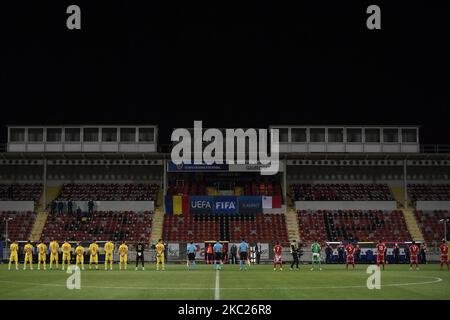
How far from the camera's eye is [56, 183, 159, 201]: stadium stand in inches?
2800

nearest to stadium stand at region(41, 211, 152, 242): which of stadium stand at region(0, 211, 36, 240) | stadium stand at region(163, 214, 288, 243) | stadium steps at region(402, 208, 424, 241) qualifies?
stadium stand at region(0, 211, 36, 240)

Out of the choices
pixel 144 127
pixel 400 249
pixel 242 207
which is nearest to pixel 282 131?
pixel 242 207

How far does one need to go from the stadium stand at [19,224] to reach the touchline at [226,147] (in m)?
14.9

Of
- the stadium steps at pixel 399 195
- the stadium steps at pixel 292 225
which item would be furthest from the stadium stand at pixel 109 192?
the stadium steps at pixel 399 195

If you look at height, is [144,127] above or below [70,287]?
above

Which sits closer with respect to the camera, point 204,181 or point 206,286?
point 206,286

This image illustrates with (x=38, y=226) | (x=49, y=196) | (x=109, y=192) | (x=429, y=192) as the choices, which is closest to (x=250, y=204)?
(x=109, y=192)

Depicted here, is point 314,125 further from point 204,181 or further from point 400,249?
point 400,249

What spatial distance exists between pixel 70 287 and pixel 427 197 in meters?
51.1

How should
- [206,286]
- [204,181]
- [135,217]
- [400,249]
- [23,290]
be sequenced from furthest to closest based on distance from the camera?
[204,181] < [135,217] < [400,249] < [206,286] < [23,290]

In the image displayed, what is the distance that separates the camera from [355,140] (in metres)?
72.2

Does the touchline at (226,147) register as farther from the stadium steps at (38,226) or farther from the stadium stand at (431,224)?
the stadium stand at (431,224)

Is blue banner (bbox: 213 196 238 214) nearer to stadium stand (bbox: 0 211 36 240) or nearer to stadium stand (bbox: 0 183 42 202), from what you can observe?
stadium stand (bbox: 0 211 36 240)

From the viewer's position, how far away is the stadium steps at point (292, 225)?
215 ft
